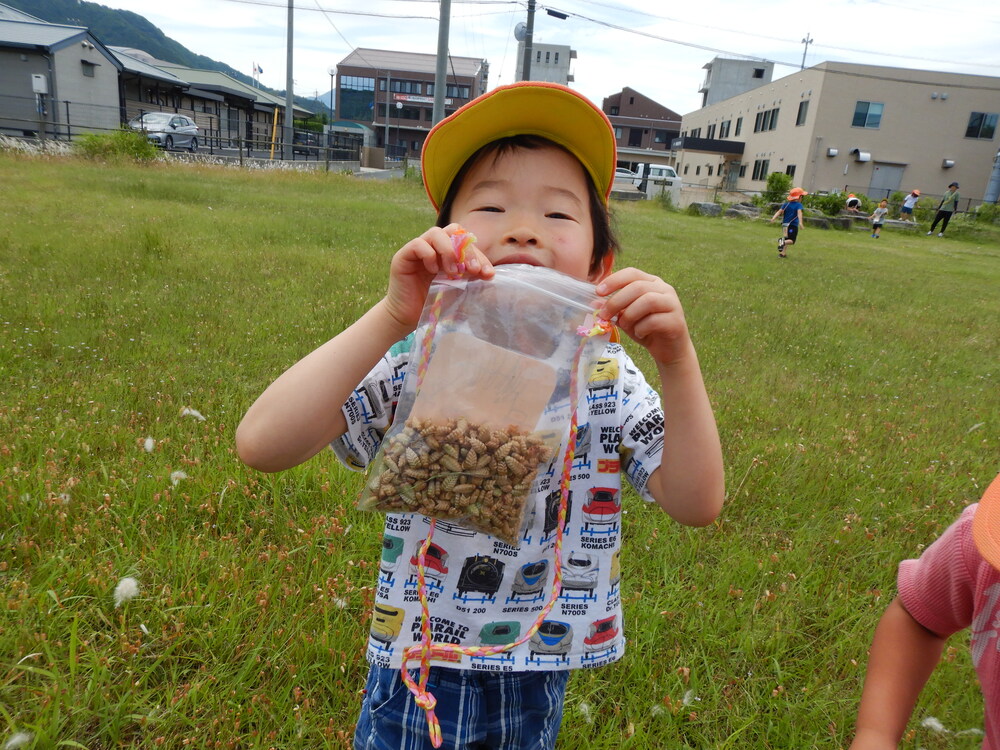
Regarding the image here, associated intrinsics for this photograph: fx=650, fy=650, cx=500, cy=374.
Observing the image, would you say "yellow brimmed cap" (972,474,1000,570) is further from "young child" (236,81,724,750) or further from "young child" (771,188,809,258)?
"young child" (771,188,809,258)

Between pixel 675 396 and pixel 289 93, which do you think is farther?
pixel 289 93

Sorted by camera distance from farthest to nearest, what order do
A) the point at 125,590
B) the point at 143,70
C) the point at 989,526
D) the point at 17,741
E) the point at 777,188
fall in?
the point at 143,70
the point at 777,188
the point at 125,590
the point at 17,741
the point at 989,526

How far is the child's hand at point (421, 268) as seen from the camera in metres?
1.21

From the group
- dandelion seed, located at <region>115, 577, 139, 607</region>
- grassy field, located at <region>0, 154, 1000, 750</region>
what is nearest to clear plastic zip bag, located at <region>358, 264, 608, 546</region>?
grassy field, located at <region>0, 154, 1000, 750</region>

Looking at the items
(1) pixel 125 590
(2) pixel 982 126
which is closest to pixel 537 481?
(1) pixel 125 590

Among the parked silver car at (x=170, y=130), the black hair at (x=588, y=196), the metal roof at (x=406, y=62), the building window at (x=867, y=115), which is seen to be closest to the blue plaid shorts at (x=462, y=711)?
the black hair at (x=588, y=196)

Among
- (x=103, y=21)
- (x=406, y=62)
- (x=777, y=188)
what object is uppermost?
(x=103, y=21)

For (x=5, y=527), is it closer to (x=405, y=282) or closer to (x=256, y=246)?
(x=405, y=282)

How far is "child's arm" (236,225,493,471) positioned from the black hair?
373 millimetres

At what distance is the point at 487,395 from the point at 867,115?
158 feet

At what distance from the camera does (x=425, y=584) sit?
1426 millimetres

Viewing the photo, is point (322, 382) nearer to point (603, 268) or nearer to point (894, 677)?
point (603, 268)

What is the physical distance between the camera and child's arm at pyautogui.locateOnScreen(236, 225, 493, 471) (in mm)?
1351

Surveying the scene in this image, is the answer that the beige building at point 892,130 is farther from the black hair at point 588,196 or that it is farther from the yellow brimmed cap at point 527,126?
the yellow brimmed cap at point 527,126
